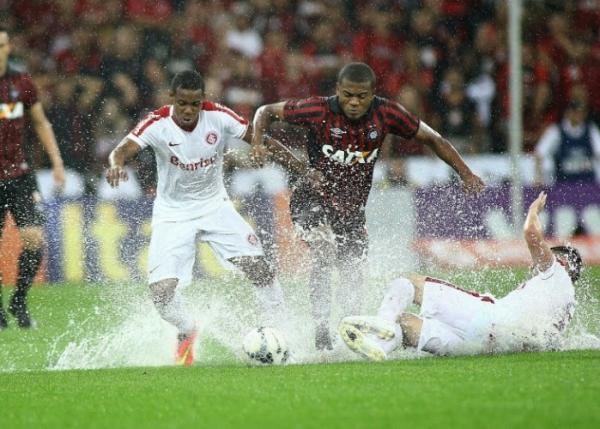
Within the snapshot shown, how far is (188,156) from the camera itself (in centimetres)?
877

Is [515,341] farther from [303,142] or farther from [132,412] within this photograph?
[303,142]

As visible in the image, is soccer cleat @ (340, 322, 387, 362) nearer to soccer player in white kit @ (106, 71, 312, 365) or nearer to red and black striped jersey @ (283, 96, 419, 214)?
soccer player in white kit @ (106, 71, 312, 365)

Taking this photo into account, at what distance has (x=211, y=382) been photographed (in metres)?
7.38

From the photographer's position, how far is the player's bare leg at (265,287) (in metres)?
8.83

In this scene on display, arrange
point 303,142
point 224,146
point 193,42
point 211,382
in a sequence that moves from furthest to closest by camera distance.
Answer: point 193,42
point 303,142
point 224,146
point 211,382

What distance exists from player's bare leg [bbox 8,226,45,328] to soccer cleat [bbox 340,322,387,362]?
13.1 ft

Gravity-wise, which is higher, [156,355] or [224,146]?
Answer: [224,146]

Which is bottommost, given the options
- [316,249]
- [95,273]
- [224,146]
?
[95,273]

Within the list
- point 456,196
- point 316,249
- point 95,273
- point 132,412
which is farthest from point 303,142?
point 132,412

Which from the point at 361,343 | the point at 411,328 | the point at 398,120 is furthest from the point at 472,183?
the point at 361,343

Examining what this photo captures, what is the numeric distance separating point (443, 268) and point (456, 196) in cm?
128

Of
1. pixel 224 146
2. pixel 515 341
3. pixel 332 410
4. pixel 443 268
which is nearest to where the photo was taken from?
pixel 332 410

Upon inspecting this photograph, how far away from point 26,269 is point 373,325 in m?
4.28

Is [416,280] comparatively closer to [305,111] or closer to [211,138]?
[305,111]
